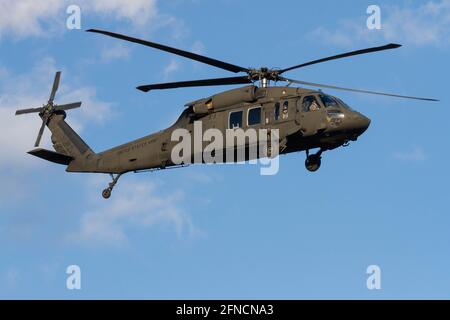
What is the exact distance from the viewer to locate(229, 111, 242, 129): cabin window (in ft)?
129

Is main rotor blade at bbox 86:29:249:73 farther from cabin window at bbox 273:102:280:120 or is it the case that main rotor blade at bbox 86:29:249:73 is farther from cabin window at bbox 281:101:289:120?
cabin window at bbox 281:101:289:120

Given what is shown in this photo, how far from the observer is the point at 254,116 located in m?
39.1

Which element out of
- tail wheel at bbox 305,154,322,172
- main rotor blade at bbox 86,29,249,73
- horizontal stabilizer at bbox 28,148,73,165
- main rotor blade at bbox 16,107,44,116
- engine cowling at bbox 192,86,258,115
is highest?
main rotor blade at bbox 16,107,44,116

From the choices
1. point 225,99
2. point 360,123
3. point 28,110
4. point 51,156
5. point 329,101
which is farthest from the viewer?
point 28,110

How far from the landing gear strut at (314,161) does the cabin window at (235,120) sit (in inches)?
120

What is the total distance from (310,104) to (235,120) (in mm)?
3227

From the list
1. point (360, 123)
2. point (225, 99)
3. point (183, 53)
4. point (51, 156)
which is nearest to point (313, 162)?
point (360, 123)

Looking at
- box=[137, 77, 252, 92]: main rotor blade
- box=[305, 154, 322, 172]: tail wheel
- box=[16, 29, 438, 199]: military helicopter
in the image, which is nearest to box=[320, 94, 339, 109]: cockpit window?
box=[16, 29, 438, 199]: military helicopter

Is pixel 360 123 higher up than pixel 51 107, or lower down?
lower down

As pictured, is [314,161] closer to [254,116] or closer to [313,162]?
[313,162]

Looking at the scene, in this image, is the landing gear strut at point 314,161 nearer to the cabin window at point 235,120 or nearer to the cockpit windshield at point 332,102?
the cockpit windshield at point 332,102

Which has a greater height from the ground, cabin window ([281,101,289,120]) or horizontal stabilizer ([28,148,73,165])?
horizontal stabilizer ([28,148,73,165])
